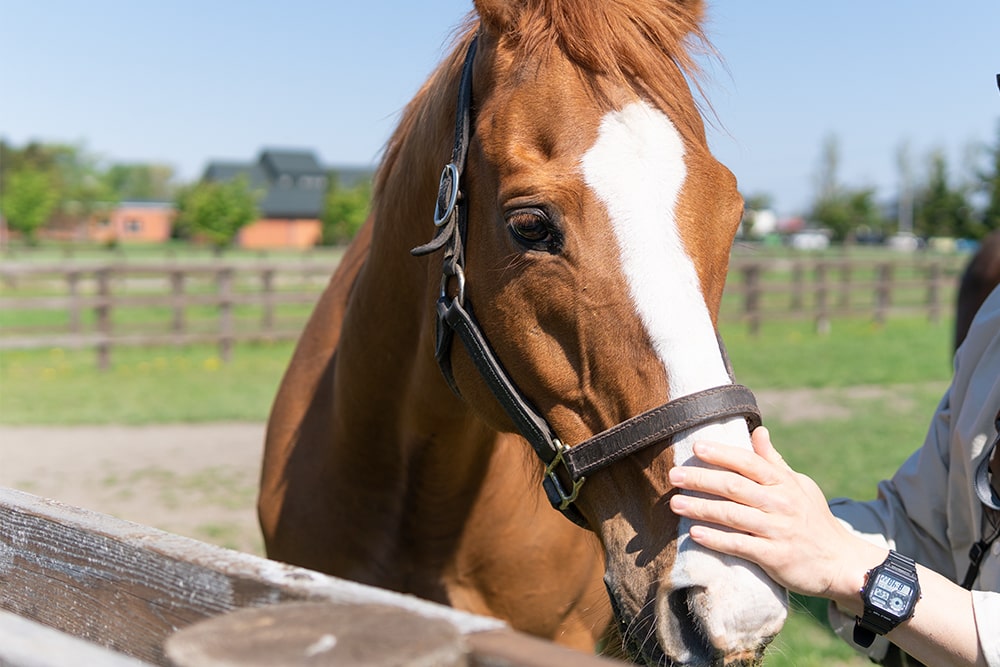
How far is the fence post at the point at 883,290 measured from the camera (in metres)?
17.9

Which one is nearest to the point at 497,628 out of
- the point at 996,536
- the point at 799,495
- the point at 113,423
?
the point at 799,495

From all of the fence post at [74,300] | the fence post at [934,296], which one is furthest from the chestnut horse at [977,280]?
the fence post at [74,300]

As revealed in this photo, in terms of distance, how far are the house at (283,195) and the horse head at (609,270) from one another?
216 ft

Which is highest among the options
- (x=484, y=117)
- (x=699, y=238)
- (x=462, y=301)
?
(x=484, y=117)

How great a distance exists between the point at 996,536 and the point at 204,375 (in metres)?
11.5

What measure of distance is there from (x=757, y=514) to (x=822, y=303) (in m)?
17.1

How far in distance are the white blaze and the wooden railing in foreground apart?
0.57 m

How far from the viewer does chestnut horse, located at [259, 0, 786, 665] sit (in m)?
1.53

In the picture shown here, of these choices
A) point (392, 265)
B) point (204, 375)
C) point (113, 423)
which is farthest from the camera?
point (204, 375)

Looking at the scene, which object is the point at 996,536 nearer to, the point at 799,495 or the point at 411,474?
the point at 799,495

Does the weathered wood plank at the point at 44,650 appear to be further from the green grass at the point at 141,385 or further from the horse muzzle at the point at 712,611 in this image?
the green grass at the point at 141,385

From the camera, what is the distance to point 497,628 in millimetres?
943

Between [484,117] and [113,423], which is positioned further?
[113,423]

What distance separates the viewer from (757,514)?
1.41 metres
